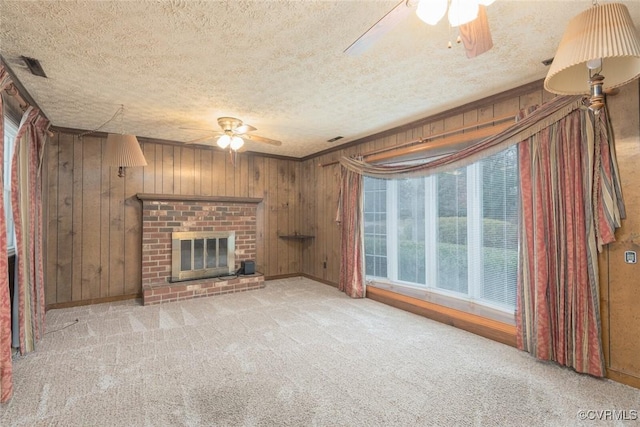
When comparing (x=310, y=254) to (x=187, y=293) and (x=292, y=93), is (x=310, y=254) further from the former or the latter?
(x=292, y=93)

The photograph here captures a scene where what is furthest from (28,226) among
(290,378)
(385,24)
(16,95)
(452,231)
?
(452,231)

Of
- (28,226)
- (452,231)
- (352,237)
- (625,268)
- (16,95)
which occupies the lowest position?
(625,268)

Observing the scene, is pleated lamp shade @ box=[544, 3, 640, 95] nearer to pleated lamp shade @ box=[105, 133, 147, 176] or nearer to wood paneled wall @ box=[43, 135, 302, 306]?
pleated lamp shade @ box=[105, 133, 147, 176]

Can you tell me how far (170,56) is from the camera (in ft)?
7.14

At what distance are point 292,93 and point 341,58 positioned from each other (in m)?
0.77

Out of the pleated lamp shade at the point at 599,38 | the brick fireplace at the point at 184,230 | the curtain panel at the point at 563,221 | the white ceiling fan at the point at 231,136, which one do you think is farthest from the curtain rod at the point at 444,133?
the brick fireplace at the point at 184,230

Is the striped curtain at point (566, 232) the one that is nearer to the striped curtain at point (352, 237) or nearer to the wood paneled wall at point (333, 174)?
the wood paneled wall at point (333, 174)

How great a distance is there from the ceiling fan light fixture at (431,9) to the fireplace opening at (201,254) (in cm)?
449

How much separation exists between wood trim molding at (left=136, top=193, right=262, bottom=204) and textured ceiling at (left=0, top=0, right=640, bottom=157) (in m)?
1.20

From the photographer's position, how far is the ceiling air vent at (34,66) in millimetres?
2181

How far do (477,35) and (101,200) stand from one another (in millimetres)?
4948

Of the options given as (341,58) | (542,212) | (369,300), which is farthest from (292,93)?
(369,300)

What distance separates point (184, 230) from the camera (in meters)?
4.71

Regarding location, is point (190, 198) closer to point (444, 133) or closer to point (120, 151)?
point (120, 151)
